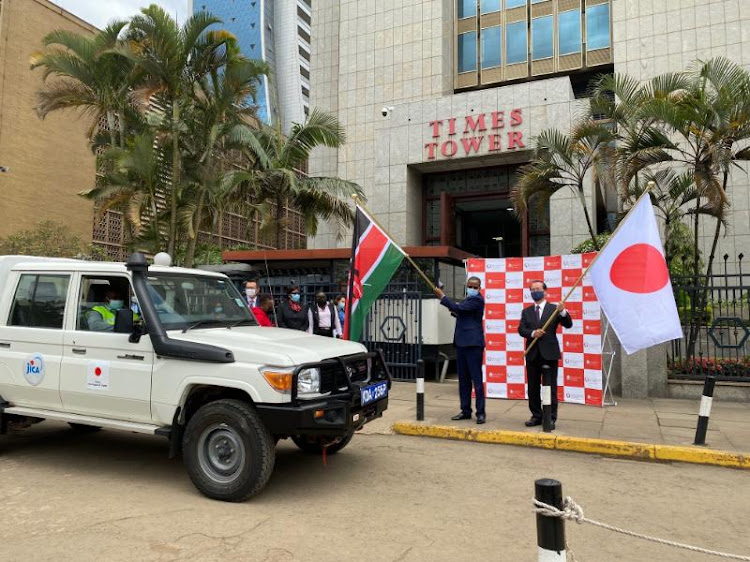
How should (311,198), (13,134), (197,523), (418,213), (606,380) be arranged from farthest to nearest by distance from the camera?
(13,134) → (418,213) → (311,198) → (606,380) → (197,523)

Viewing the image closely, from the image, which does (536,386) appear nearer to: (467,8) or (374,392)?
(374,392)

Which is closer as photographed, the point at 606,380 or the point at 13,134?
the point at 606,380

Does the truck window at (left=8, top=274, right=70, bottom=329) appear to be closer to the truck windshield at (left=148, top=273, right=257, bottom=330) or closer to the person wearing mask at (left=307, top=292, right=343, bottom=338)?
the truck windshield at (left=148, top=273, right=257, bottom=330)

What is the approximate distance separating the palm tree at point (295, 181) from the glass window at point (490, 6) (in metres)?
13.0

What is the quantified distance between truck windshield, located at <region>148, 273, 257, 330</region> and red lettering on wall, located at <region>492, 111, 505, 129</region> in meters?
14.9

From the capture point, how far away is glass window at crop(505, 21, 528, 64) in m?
24.6

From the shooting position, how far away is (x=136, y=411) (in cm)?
509

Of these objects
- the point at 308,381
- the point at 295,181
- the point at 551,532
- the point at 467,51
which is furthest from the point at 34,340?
the point at 467,51

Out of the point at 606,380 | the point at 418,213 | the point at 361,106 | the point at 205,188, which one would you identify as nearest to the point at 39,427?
the point at 205,188

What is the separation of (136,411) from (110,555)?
5.31ft

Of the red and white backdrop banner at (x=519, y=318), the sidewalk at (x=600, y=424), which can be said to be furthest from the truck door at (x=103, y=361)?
the red and white backdrop banner at (x=519, y=318)

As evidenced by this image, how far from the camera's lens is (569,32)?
23.8 m

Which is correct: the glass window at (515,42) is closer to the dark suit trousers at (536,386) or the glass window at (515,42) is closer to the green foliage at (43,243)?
the green foliage at (43,243)

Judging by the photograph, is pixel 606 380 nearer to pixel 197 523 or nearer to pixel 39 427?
pixel 197 523
